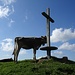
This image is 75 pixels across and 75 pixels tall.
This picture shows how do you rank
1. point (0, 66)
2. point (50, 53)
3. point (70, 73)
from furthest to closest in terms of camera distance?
1. point (50, 53)
2. point (0, 66)
3. point (70, 73)

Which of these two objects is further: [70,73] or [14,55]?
[14,55]

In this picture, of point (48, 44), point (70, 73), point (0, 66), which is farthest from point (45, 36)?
point (70, 73)

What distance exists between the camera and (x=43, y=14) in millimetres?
24125

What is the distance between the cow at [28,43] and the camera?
23625 mm

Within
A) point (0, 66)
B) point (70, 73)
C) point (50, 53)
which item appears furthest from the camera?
point (50, 53)

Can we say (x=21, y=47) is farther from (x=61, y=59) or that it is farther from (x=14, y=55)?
(x=61, y=59)

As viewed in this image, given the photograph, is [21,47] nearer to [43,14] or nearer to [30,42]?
[30,42]

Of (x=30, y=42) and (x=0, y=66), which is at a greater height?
(x=30, y=42)

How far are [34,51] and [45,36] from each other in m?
1.79

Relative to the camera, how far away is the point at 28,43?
2364 cm

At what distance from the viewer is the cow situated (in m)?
23.6

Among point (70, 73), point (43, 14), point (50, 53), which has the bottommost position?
point (70, 73)

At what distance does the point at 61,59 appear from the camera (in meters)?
24.1

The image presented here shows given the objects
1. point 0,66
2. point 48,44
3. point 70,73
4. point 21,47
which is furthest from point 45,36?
point 70,73
